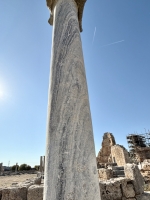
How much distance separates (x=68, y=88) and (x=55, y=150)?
851mm

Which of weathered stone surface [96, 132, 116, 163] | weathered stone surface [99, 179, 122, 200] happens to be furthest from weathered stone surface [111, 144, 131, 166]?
weathered stone surface [99, 179, 122, 200]

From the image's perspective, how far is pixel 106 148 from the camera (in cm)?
3091

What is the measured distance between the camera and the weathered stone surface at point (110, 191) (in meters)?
Result: 4.07

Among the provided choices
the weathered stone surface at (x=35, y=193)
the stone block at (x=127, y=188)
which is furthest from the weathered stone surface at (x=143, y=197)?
the weathered stone surface at (x=35, y=193)

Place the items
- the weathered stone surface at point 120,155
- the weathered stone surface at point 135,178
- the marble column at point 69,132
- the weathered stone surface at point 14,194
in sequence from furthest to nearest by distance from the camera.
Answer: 1. the weathered stone surface at point 120,155
2. the weathered stone surface at point 135,178
3. the weathered stone surface at point 14,194
4. the marble column at point 69,132

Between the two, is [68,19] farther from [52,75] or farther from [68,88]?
[68,88]

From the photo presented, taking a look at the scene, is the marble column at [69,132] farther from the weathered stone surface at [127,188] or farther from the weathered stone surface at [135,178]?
the weathered stone surface at [135,178]

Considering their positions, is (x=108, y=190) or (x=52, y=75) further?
(x=108, y=190)

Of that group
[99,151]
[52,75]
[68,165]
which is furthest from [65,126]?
[99,151]

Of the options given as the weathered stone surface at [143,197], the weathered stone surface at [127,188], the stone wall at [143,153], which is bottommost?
the weathered stone surface at [143,197]

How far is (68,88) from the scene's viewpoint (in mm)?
2125

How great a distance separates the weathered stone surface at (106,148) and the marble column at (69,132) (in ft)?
97.9

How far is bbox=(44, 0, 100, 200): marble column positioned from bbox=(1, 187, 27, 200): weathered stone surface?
2.89m

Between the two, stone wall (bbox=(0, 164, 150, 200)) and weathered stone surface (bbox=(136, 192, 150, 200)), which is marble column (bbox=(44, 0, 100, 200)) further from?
weathered stone surface (bbox=(136, 192, 150, 200))
